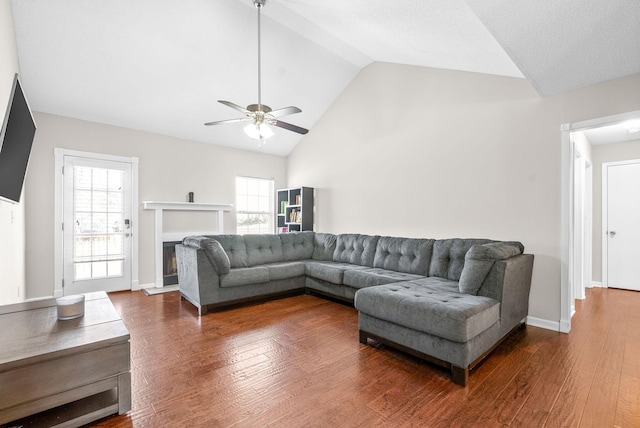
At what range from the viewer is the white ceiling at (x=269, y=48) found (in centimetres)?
225

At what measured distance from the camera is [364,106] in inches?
193

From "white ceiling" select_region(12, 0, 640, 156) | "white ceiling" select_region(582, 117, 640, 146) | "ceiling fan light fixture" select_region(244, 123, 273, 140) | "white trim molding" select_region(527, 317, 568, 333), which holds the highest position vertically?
"white ceiling" select_region(12, 0, 640, 156)

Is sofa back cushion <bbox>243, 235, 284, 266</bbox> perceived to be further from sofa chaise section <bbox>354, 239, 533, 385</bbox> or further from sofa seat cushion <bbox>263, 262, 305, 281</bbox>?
sofa chaise section <bbox>354, 239, 533, 385</bbox>

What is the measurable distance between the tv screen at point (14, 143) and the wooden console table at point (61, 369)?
0.85 meters

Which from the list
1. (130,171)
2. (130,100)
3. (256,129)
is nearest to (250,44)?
(256,129)

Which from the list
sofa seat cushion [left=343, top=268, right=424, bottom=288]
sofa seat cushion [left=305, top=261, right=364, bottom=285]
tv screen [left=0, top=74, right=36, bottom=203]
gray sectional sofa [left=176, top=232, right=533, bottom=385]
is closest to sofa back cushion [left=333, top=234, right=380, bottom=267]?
gray sectional sofa [left=176, top=232, right=533, bottom=385]

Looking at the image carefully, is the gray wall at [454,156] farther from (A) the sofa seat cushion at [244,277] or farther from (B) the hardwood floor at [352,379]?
(A) the sofa seat cushion at [244,277]

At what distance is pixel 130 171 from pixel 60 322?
3427mm

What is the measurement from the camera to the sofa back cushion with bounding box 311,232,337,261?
15.6ft

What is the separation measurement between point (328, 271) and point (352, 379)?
1.88m

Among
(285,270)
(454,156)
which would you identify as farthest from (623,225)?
(285,270)

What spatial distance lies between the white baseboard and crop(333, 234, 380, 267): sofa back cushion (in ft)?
6.06

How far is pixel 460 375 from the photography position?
2021 mm

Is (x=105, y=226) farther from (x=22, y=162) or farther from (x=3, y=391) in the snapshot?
(x=3, y=391)
